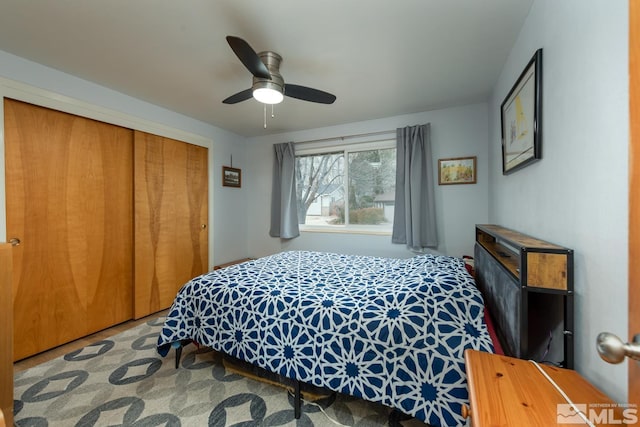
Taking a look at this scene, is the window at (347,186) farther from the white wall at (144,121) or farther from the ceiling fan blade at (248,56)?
the ceiling fan blade at (248,56)

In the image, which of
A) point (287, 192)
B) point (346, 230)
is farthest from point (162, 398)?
point (287, 192)

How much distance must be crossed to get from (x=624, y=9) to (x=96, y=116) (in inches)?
135

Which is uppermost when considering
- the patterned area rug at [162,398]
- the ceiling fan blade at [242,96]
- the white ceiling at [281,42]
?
the white ceiling at [281,42]

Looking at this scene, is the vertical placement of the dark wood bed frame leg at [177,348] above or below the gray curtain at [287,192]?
below

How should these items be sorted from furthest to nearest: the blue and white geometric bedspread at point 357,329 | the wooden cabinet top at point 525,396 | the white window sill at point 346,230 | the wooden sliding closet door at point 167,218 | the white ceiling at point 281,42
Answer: the white window sill at point 346,230, the wooden sliding closet door at point 167,218, the white ceiling at point 281,42, the blue and white geometric bedspread at point 357,329, the wooden cabinet top at point 525,396

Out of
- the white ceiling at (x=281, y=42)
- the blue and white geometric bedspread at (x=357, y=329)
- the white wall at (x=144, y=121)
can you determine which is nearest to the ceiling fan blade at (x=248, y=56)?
the white ceiling at (x=281, y=42)

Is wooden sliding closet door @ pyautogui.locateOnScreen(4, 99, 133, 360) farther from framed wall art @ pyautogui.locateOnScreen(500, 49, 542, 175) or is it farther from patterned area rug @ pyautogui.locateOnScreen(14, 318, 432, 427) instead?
framed wall art @ pyautogui.locateOnScreen(500, 49, 542, 175)

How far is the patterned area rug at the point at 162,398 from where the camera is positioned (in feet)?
4.82

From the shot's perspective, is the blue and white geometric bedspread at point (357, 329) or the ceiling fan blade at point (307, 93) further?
the ceiling fan blade at point (307, 93)

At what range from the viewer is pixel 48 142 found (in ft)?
7.22

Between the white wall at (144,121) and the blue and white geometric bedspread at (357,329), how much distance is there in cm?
179

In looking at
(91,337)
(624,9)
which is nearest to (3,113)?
(91,337)

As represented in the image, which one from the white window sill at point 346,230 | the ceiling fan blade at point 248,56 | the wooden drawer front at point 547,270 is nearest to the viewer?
the wooden drawer front at point 547,270

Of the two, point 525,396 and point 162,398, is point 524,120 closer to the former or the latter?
point 525,396
